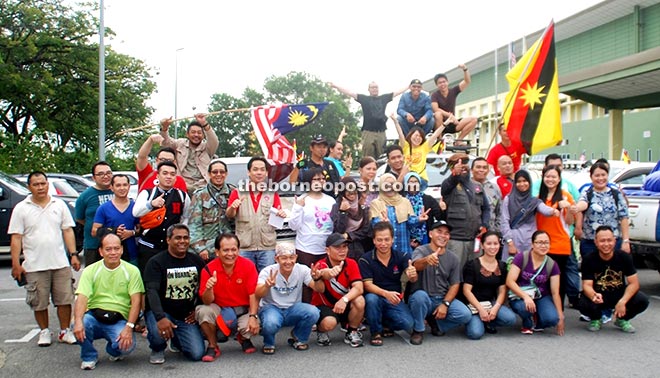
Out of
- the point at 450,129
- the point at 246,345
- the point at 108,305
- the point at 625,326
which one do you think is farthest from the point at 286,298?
the point at 450,129

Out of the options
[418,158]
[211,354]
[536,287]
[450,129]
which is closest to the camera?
[211,354]

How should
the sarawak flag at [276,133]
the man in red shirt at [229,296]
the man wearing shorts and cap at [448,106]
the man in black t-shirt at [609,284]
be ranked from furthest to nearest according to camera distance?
1. the man wearing shorts and cap at [448,106]
2. the sarawak flag at [276,133]
3. the man in black t-shirt at [609,284]
4. the man in red shirt at [229,296]

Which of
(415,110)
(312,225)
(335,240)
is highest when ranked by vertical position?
(415,110)

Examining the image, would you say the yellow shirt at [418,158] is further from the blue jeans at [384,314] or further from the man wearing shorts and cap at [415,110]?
the blue jeans at [384,314]

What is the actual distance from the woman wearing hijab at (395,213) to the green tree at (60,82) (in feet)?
68.0

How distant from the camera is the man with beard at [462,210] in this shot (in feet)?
23.1

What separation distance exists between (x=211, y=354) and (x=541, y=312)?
3.38m

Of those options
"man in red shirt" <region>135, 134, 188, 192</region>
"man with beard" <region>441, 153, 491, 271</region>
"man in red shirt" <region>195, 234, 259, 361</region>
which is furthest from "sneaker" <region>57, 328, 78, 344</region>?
"man with beard" <region>441, 153, 491, 271</region>

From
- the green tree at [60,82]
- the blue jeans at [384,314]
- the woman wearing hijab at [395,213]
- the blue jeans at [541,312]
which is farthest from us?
the green tree at [60,82]

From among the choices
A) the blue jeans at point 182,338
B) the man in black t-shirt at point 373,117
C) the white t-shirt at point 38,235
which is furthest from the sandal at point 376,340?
the man in black t-shirt at point 373,117

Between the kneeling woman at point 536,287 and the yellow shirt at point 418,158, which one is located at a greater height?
the yellow shirt at point 418,158

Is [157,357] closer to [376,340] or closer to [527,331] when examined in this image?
[376,340]

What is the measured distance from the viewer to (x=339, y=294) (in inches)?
246

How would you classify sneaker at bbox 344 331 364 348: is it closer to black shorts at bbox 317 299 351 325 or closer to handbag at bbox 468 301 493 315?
black shorts at bbox 317 299 351 325
